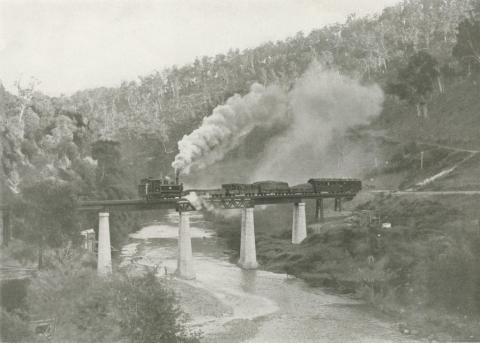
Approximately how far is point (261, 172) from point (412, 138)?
33.5 m

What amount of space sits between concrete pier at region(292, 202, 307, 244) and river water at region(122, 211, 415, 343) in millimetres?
9793

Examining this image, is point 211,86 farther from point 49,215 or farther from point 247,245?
point 49,215

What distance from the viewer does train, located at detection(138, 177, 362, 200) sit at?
2076 inches

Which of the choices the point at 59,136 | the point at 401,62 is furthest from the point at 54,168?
the point at 401,62

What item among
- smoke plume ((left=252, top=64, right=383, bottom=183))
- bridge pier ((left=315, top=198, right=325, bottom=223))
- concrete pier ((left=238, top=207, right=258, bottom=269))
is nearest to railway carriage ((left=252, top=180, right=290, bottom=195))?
concrete pier ((left=238, top=207, right=258, bottom=269))

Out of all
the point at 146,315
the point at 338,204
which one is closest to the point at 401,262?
the point at 338,204

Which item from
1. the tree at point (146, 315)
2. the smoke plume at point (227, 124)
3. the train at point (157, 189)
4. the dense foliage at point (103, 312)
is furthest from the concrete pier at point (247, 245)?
the tree at point (146, 315)

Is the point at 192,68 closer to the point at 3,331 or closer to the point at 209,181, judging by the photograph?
the point at 209,181

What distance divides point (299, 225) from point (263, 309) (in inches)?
982

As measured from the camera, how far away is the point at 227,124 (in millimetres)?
89625

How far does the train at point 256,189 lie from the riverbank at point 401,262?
13.6ft

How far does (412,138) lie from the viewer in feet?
305

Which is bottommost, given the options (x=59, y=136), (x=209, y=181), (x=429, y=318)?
(x=429, y=318)

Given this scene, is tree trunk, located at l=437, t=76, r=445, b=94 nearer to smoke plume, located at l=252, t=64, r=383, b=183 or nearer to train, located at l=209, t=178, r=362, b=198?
smoke plume, located at l=252, t=64, r=383, b=183
